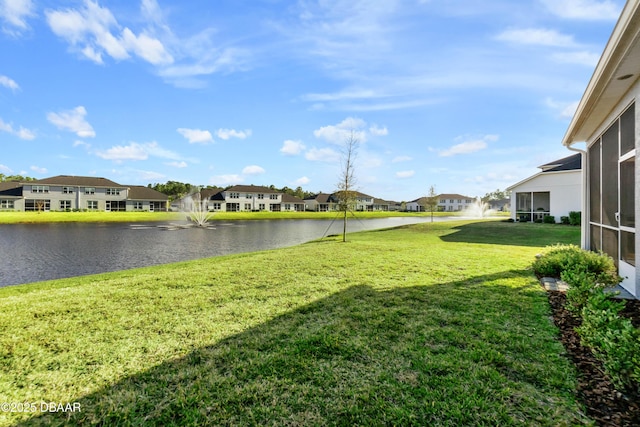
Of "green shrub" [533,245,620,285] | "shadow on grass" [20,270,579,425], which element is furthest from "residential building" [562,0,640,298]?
"shadow on grass" [20,270,579,425]

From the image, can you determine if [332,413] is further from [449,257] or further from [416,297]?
[449,257]

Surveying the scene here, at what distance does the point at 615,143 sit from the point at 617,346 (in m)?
5.85

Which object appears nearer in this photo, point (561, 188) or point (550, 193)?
point (561, 188)

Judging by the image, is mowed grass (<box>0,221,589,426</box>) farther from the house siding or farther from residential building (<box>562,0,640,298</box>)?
residential building (<box>562,0,640,298</box>)

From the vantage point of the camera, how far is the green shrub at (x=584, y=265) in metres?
5.36

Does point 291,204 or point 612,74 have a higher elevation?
point 612,74

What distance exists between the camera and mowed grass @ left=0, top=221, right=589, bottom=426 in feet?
7.99

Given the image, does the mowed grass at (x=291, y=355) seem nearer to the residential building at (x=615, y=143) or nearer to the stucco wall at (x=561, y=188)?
the residential building at (x=615, y=143)

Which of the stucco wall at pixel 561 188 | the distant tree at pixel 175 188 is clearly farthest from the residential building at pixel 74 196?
the stucco wall at pixel 561 188

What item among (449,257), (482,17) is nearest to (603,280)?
(449,257)

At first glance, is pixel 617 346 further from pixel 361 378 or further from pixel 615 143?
pixel 615 143

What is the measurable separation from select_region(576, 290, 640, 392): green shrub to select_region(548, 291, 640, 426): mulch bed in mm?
133

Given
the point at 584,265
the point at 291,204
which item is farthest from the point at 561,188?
the point at 291,204

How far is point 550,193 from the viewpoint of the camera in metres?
23.3
